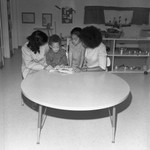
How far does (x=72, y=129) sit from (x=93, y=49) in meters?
1.11

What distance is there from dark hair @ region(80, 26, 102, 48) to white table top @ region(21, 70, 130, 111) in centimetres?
45

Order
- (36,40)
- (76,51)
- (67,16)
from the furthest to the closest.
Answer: (67,16), (76,51), (36,40)

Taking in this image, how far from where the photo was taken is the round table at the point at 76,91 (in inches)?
77.4

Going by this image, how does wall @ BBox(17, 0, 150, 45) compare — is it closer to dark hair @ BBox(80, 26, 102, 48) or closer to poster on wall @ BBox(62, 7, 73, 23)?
poster on wall @ BBox(62, 7, 73, 23)

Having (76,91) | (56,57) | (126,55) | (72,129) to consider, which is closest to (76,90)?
(76,91)

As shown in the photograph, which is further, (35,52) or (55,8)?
(55,8)

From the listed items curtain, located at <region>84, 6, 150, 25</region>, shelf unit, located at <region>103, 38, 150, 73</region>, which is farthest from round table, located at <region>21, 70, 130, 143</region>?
curtain, located at <region>84, 6, 150, 25</region>

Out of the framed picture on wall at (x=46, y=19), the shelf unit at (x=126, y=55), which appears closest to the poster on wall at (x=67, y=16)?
the framed picture on wall at (x=46, y=19)

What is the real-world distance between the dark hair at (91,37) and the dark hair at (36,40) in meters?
0.48

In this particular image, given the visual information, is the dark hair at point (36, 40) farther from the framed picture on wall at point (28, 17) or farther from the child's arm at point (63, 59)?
the framed picture on wall at point (28, 17)

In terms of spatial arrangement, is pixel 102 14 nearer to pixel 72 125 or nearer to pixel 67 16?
pixel 67 16

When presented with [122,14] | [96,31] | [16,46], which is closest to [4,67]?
[16,46]

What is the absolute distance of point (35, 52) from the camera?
2.98 meters

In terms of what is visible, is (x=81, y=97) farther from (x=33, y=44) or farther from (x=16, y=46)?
(x=16, y=46)
